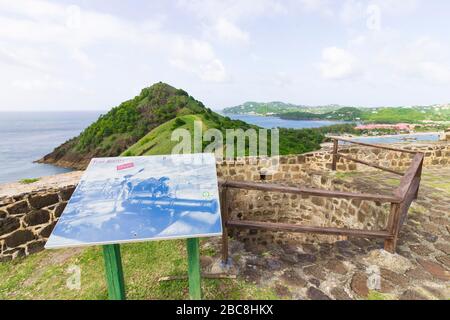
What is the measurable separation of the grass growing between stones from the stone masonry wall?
41 cm

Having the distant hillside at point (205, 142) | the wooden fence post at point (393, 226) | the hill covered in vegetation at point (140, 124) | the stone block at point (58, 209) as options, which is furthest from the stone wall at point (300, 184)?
the hill covered in vegetation at point (140, 124)

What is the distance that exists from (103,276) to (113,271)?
1.14 metres

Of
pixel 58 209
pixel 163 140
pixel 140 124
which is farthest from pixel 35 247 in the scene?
pixel 140 124

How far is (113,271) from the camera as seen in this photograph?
74.7 inches

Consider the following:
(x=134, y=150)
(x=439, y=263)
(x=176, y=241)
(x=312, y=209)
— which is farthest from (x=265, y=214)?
(x=134, y=150)

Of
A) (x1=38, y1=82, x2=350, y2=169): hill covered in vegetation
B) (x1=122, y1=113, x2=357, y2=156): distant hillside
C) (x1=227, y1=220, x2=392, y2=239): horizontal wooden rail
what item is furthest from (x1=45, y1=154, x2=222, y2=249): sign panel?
(x1=38, y1=82, x2=350, y2=169): hill covered in vegetation

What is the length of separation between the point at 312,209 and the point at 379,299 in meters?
3.31

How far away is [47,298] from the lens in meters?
2.53

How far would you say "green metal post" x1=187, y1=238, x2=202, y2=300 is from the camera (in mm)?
1902

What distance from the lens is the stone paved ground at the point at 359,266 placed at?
2209mm

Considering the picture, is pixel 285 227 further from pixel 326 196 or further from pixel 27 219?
pixel 27 219

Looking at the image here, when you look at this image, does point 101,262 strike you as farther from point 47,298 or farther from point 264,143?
point 264,143

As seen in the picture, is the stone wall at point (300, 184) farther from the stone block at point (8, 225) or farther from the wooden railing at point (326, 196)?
the stone block at point (8, 225)

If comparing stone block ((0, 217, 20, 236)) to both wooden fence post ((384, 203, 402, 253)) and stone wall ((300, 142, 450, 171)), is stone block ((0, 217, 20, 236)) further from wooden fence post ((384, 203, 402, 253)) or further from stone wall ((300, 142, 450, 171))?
stone wall ((300, 142, 450, 171))
